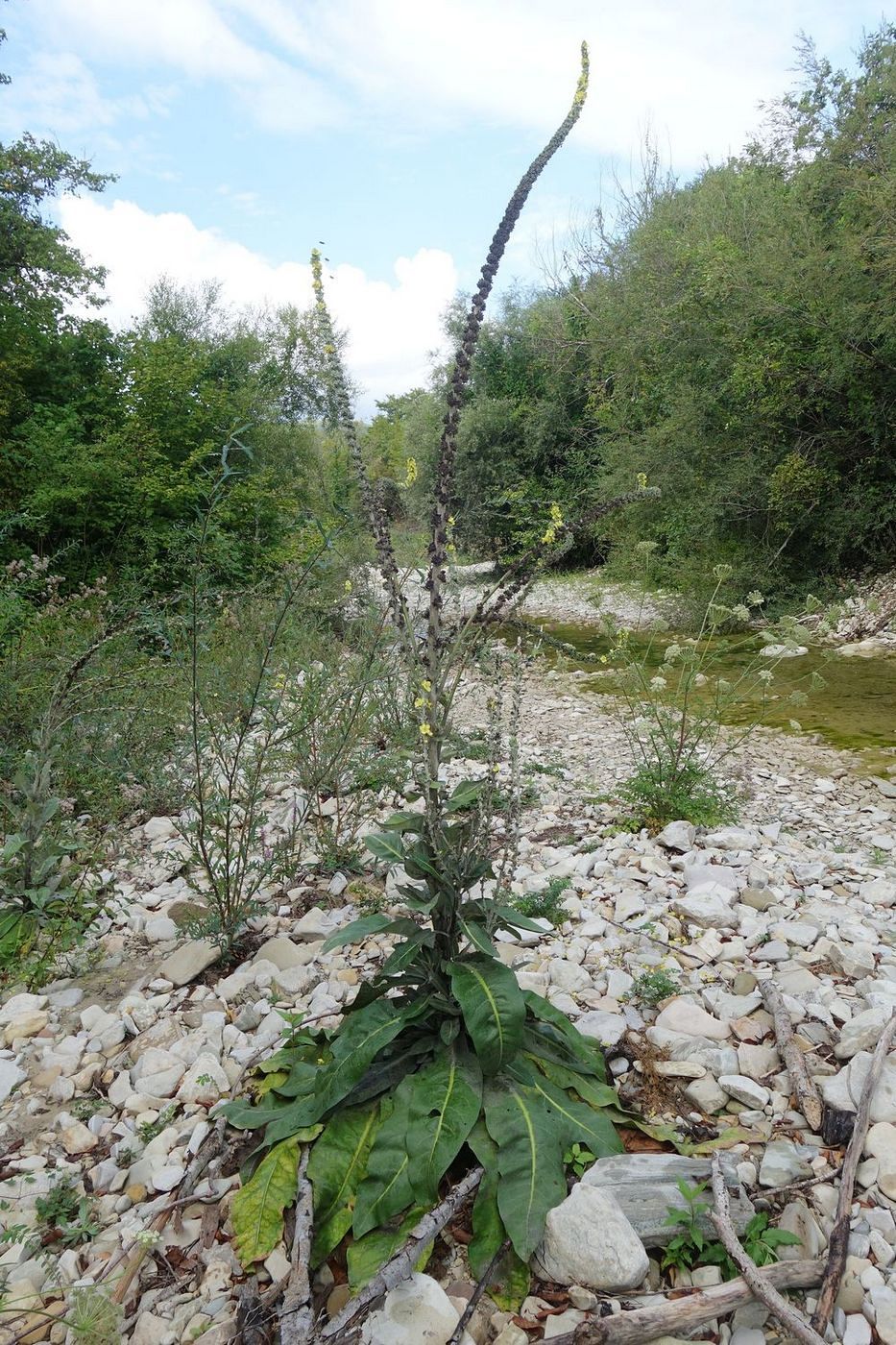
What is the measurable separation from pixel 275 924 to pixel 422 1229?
6.89 feet

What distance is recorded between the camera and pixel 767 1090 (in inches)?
102

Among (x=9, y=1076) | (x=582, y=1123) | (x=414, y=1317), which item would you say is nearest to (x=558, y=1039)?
(x=582, y=1123)

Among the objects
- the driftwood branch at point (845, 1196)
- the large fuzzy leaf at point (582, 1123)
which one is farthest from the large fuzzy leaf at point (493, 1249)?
the driftwood branch at point (845, 1196)

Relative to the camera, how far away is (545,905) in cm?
384

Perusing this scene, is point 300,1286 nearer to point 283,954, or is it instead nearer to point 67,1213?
point 67,1213

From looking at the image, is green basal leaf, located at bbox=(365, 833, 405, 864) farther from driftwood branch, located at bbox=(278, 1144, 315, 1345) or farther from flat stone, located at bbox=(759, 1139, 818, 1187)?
flat stone, located at bbox=(759, 1139, 818, 1187)

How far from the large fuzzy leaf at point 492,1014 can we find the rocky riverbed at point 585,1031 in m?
0.39

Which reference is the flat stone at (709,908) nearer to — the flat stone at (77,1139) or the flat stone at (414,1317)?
the flat stone at (414,1317)

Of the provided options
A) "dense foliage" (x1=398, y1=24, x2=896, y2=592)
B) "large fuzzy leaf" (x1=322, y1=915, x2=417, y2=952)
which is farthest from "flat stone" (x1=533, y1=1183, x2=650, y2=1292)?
"dense foliage" (x1=398, y1=24, x2=896, y2=592)

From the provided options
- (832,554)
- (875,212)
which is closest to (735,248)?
(875,212)

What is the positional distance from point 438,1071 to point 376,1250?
459 mm

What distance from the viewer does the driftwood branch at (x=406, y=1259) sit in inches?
72.7

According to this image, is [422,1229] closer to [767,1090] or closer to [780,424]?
[767,1090]

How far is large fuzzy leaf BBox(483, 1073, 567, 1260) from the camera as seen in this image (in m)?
2.02
